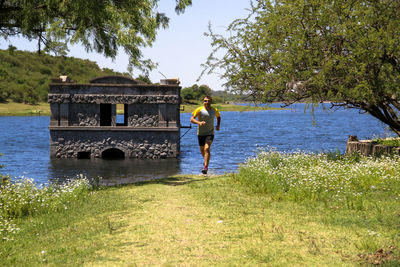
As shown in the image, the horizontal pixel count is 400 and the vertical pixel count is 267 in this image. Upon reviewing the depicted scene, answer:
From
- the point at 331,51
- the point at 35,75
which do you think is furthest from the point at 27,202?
the point at 35,75

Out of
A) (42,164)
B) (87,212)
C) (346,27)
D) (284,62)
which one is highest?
(346,27)

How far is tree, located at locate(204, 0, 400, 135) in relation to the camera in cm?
1314

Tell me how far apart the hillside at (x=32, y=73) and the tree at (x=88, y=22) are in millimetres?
103108

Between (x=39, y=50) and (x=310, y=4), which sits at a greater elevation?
(x=310, y=4)

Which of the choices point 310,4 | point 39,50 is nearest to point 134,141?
point 39,50

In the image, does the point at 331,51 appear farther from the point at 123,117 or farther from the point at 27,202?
the point at 123,117

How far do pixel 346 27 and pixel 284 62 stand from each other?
2147mm

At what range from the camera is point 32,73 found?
152750 mm

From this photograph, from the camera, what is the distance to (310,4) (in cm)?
1383

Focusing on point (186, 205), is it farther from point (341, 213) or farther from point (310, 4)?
point (310, 4)

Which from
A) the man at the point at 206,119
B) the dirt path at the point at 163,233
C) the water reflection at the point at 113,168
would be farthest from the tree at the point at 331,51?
the water reflection at the point at 113,168

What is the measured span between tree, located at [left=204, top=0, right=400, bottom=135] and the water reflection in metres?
8.62

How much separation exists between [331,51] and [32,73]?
503 ft

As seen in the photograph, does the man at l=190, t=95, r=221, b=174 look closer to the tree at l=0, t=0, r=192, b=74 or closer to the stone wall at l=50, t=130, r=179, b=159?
the tree at l=0, t=0, r=192, b=74
